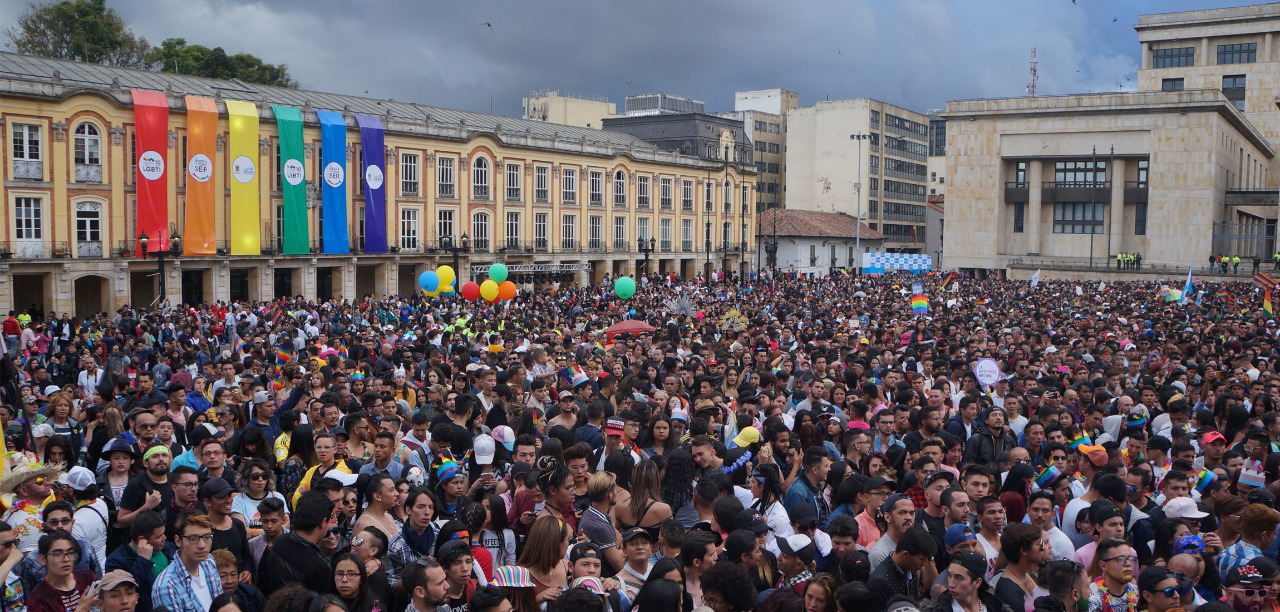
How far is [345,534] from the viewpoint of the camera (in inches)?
263

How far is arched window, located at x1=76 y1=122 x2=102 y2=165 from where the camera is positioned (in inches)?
1428

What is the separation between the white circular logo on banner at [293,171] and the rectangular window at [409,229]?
593 cm

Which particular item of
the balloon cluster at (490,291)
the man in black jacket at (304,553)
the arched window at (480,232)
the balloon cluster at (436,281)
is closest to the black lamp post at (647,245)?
the arched window at (480,232)

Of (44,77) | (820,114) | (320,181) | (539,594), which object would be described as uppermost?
(820,114)

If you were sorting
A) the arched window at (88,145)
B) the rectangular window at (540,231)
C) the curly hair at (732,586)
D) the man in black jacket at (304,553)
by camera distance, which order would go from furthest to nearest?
1. the rectangular window at (540,231)
2. the arched window at (88,145)
3. the man in black jacket at (304,553)
4. the curly hair at (732,586)

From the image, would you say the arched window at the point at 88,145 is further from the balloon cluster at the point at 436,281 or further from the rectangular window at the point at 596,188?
the rectangular window at the point at 596,188

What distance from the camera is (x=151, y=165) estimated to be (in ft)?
123

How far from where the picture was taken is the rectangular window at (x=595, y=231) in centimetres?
5656

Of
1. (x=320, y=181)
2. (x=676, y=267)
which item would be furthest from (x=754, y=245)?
(x=320, y=181)

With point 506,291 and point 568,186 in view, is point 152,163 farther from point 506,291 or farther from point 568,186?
point 568,186

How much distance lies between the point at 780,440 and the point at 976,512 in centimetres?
192

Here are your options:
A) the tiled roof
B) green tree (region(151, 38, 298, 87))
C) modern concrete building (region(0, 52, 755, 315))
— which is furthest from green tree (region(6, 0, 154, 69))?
the tiled roof

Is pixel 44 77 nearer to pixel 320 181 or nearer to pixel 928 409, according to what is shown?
pixel 320 181

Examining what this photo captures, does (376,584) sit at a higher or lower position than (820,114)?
lower
